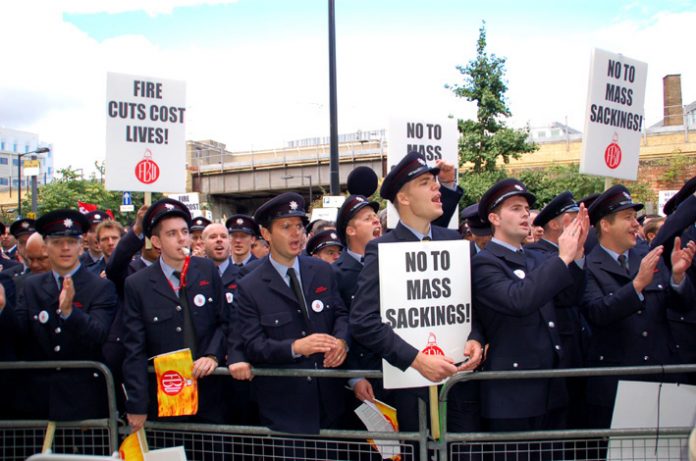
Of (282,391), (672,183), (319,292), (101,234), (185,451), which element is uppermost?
(672,183)

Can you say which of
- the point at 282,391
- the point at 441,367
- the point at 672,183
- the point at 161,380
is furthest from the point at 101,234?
the point at 672,183

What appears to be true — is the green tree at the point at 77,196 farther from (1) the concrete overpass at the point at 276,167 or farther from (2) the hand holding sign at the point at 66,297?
(2) the hand holding sign at the point at 66,297

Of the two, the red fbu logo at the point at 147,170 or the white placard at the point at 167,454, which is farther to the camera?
the red fbu logo at the point at 147,170

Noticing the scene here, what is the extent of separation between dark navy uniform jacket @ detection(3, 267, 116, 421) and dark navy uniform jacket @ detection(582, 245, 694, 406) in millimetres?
3377

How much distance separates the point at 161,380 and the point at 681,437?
10.5ft

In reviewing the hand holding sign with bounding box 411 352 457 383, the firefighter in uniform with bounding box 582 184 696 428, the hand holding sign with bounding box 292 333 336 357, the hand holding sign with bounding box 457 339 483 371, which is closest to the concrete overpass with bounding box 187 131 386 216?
the firefighter in uniform with bounding box 582 184 696 428

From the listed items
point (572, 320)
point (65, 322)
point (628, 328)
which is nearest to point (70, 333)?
point (65, 322)

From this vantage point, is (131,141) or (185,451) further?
(131,141)

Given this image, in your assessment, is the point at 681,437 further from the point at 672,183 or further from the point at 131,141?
the point at 672,183

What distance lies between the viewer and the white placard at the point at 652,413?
12.4ft

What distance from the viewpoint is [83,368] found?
4359mm

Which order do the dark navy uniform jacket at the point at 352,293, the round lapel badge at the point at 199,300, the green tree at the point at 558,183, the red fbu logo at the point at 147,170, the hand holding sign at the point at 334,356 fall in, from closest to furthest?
the hand holding sign at the point at 334,356, the round lapel badge at the point at 199,300, the dark navy uniform jacket at the point at 352,293, the red fbu logo at the point at 147,170, the green tree at the point at 558,183

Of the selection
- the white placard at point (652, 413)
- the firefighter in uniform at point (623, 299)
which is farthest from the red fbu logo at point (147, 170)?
the white placard at point (652, 413)

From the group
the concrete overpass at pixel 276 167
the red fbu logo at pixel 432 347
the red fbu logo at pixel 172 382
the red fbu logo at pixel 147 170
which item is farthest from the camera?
the concrete overpass at pixel 276 167
